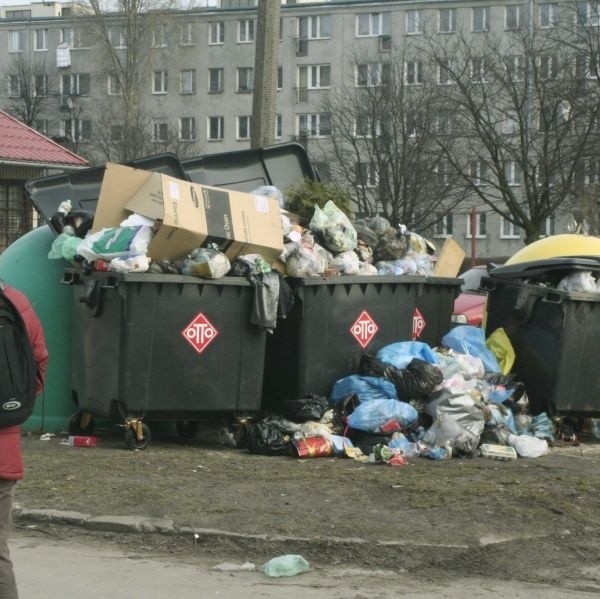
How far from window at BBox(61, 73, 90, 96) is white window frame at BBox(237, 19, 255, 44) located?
9577 millimetres

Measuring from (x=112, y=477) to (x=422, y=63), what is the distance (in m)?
37.8

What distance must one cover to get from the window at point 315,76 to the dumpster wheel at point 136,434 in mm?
59857

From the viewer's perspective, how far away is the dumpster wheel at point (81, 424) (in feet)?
30.0

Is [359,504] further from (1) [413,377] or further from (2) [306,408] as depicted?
(1) [413,377]

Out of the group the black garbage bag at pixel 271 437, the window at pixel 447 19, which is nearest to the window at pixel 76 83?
the window at pixel 447 19

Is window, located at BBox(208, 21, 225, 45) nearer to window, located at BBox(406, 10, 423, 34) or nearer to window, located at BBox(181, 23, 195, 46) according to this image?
window, located at BBox(181, 23, 195, 46)

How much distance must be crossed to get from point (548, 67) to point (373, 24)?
34472 millimetres

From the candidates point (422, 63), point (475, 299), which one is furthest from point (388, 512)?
point (422, 63)

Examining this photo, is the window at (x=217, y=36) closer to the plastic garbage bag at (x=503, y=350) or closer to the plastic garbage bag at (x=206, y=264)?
the plastic garbage bag at (x=503, y=350)

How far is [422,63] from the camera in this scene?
4338 centimetres

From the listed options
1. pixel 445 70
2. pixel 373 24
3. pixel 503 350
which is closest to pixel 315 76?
pixel 373 24

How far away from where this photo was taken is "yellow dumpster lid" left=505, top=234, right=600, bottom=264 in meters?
10.1

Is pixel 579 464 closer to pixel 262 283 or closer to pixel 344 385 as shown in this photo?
pixel 344 385

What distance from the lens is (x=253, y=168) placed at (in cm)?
1070
